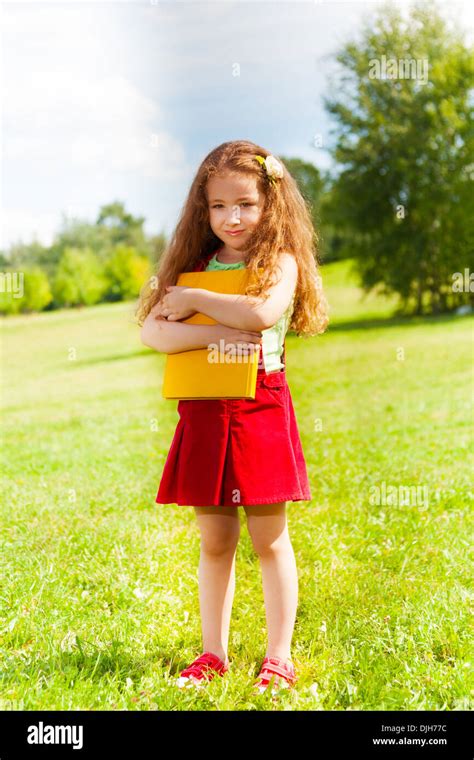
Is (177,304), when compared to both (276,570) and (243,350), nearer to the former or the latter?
(243,350)

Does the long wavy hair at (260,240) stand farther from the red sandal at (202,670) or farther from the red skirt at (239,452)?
the red sandal at (202,670)

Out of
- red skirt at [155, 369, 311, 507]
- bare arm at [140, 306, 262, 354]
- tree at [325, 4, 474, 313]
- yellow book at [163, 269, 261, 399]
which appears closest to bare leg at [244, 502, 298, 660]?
red skirt at [155, 369, 311, 507]

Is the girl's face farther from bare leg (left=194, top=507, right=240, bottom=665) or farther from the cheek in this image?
bare leg (left=194, top=507, right=240, bottom=665)

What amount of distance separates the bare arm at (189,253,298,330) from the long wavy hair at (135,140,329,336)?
3 cm

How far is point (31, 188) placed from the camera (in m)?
11.7

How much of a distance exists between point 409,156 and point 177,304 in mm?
14893

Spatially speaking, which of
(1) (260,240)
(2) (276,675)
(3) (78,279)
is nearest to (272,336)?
(1) (260,240)

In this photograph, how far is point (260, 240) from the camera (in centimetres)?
234

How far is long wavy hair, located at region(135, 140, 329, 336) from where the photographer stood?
2.33m

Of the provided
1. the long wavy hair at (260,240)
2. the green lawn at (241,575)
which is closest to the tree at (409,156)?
the green lawn at (241,575)

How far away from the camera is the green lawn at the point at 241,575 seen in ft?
7.77

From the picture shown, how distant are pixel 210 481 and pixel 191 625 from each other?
2.42 feet

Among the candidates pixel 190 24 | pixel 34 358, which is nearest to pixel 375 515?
pixel 190 24
